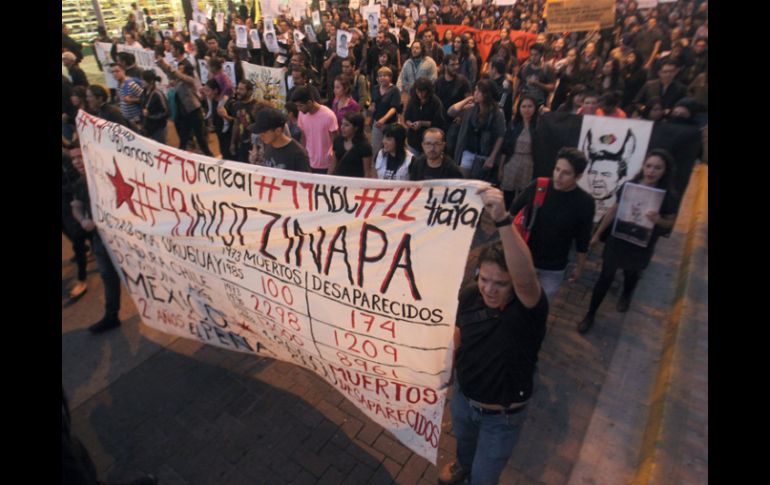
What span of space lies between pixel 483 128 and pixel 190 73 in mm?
6065

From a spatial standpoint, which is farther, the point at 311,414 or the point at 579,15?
the point at 579,15

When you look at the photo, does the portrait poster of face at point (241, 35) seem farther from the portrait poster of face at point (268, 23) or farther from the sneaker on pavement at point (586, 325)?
the sneaker on pavement at point (586, 325)

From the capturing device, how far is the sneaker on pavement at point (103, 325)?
15.9 ft

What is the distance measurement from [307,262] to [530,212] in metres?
2.06

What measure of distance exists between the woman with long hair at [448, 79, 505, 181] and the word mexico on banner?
3170mm

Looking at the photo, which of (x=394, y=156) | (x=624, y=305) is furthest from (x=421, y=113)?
(x=624, y=305)

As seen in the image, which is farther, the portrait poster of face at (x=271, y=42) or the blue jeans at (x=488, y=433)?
the portrait poster of face at (x=271, y=42)

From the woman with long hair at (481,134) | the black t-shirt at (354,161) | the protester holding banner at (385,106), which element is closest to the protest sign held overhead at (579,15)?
the protester holding banner at (385,106)

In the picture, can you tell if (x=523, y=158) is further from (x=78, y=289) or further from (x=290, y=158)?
(x=78, y=289)

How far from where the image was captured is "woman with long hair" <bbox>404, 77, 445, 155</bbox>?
665cm

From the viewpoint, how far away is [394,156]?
194 inches

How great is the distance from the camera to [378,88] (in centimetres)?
780

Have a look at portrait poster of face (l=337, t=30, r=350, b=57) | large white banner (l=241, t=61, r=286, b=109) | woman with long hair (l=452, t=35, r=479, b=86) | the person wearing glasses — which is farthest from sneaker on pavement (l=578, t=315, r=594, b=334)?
portrait poster of face (l=337, t=30, r=350, b=57)

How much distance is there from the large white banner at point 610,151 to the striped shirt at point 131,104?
7.18 metres
